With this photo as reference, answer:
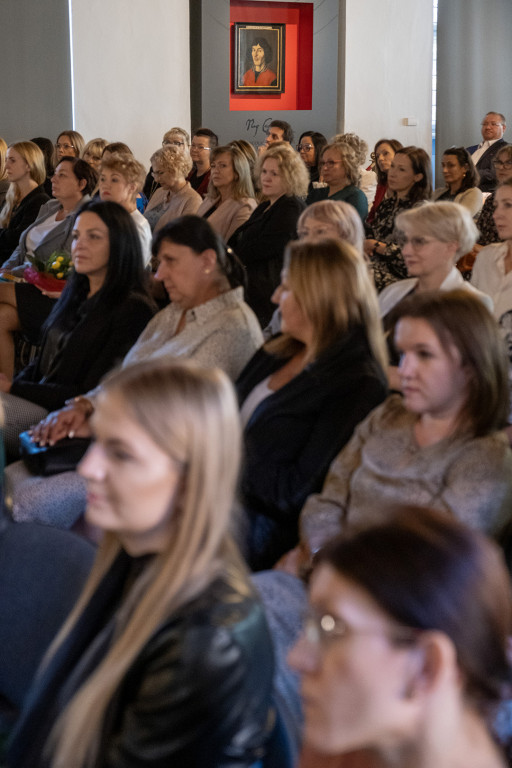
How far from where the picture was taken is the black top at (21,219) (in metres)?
5.91

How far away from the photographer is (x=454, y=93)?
10984mm

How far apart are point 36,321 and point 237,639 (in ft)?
10.6

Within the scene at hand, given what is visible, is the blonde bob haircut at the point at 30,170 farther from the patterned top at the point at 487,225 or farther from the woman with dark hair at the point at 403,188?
the patterned top at the point at 487,225

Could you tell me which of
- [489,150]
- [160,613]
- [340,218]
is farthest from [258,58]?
[160,613]

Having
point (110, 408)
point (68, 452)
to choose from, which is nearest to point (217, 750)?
point (110, 408)

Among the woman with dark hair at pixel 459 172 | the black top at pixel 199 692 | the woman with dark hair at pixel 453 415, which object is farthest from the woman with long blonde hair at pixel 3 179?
the black top at pixel 199 692

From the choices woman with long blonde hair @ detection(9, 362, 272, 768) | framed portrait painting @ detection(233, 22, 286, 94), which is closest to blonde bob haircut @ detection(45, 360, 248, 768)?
woman with long blonde hair @ detection(9, 362, 272, 768)

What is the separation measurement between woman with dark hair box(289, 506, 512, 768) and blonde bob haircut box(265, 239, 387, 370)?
4.76 ft

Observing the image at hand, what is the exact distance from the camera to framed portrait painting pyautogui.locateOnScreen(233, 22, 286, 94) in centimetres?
1011

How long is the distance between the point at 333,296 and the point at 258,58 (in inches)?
340

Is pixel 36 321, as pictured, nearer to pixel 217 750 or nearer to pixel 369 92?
pixel 217 750

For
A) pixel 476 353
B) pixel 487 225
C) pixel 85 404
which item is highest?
pixel 487 225

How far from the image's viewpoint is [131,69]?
968cm

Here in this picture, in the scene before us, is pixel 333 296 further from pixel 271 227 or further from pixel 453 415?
pixel 271 227
